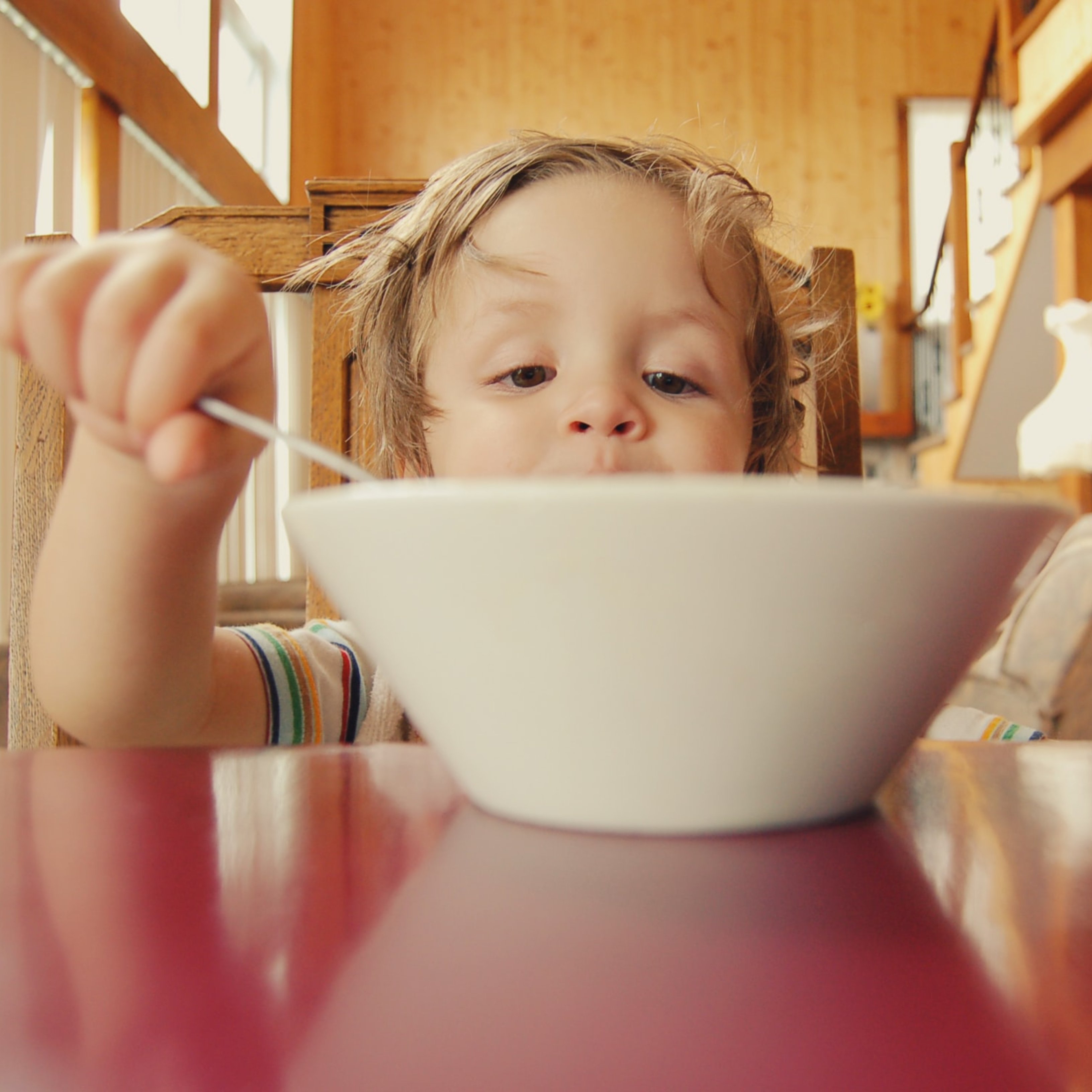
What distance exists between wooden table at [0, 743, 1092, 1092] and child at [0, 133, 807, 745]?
146mm

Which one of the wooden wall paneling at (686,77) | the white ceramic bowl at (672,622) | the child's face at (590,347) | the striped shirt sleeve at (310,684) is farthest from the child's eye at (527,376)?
the wooden wall paneling at (686,77)

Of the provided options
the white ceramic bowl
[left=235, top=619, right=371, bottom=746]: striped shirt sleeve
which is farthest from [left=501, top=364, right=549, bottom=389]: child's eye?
the white ceramic bowl

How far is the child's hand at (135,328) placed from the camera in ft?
1.14

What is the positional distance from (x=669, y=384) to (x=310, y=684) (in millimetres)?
366

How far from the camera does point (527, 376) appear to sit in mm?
805

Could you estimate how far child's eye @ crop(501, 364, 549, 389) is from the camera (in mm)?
797

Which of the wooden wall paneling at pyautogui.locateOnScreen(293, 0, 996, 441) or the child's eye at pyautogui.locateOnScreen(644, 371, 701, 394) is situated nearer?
the child's eye at pyautogui.locateOnScreen(644, 371, 701, 394)

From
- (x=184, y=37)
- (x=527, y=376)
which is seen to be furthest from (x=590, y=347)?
(x=184, y=37)

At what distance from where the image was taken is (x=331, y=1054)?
147 mm

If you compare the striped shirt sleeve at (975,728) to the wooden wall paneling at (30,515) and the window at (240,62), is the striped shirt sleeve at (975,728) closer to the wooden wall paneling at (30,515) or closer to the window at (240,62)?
the wooden wall paneling at (30,515)

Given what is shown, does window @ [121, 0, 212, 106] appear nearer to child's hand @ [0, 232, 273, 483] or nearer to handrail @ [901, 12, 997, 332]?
handrail @ [901, 12, 997, 332]

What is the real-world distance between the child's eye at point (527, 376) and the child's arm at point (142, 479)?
29cm

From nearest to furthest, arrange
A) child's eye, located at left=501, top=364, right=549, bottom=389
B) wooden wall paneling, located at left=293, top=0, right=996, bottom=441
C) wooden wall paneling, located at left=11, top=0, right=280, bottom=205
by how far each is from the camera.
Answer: child's eye, located at left=501, top=364, right=549, bottom=389 → wooden wall paneling, located at left=11, top=0, right=280, bottom=205 → wooden wall paneling, located at left=293, top=0, right=996, bottom=441

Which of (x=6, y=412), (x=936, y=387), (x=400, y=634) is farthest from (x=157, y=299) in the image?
(x=936, y=387)
